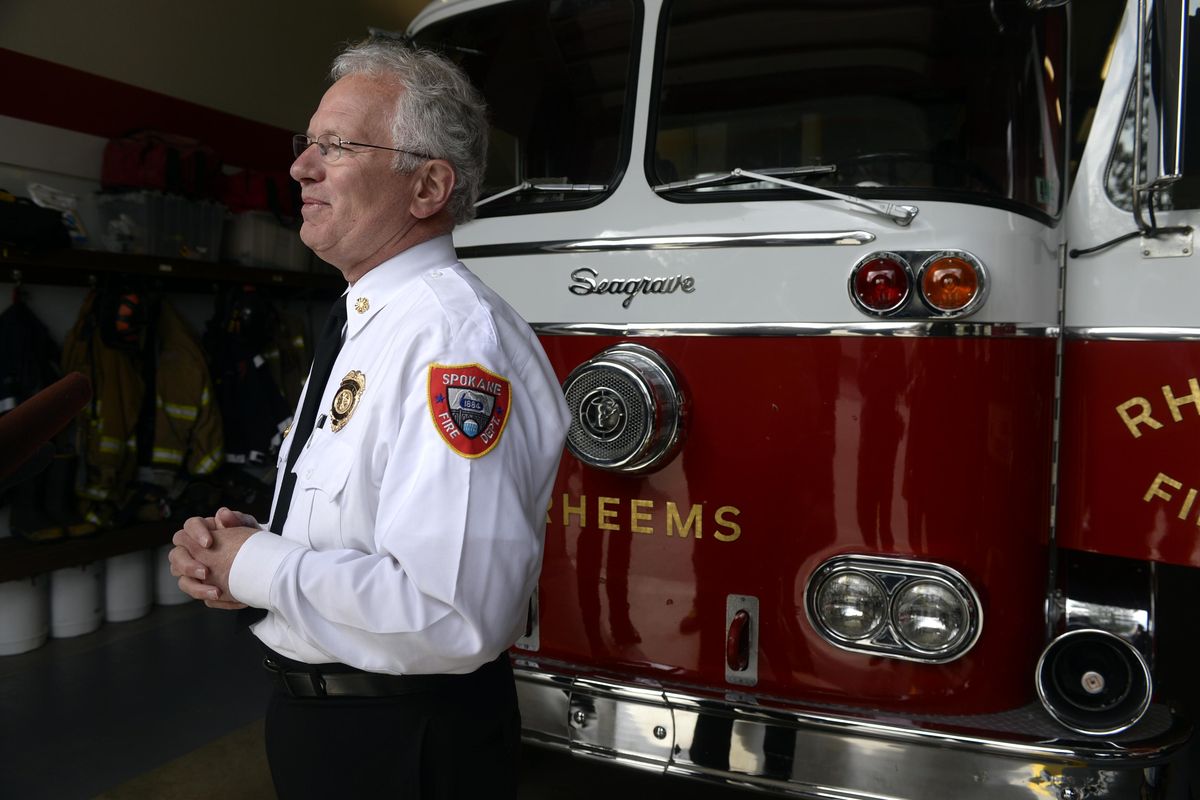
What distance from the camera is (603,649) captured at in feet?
8.38

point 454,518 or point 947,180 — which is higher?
point 947,180

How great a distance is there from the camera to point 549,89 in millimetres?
2941

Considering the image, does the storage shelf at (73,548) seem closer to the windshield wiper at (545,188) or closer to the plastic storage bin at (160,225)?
the plastic storage bin at (160,225)

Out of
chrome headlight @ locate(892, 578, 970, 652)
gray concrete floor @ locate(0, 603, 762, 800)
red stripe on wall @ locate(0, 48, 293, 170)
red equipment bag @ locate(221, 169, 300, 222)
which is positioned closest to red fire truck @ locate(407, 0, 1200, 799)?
chrome headlight @ locate(892, 578, 970, 652)

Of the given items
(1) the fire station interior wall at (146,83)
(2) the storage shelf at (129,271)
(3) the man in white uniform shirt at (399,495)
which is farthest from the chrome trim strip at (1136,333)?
(2) the storage shelf at (129,271)

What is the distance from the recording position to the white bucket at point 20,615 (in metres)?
4.44

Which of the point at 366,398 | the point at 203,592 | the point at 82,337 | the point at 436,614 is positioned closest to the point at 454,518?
the point at 436,614

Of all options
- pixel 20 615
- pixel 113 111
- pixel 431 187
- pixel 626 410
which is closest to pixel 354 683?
pixel 431 187

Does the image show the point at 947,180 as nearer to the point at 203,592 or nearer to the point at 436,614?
the point at 436,614

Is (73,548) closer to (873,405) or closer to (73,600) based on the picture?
(73,600)

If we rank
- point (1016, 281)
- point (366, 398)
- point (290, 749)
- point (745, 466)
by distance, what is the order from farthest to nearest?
point (745, 466) → point (1016, 281) → point (290, 749) → point (366, 398)

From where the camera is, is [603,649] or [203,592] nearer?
[203,592]

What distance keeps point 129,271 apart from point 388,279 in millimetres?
3897

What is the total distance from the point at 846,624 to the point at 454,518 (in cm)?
134
